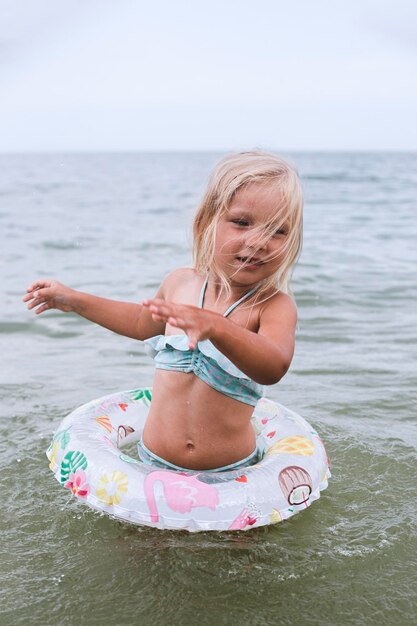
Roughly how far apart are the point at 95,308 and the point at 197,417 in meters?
0.61

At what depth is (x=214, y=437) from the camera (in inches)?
118

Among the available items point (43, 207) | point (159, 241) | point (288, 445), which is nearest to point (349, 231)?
point (159, 241)

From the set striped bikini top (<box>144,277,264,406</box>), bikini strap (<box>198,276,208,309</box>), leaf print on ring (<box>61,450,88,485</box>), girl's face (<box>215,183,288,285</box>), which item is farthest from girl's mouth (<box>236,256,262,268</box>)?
leaf print on ring (<box>61,450,88,485</box>)

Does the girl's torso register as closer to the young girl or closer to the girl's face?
the young girl

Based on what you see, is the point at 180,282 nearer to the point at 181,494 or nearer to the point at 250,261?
the point at 250,261

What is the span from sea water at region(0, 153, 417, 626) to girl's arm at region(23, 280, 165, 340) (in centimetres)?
44

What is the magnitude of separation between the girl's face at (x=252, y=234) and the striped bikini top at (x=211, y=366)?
133 mm

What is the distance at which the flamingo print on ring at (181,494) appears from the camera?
2.75 m

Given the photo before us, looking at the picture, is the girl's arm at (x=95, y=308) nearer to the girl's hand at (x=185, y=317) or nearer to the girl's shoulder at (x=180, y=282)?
the girl's shoulder at (x=180, y=282)

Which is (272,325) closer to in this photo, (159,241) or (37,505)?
(37,505)

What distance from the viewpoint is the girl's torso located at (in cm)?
295

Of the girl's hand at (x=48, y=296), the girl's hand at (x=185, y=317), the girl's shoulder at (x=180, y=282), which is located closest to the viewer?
the girl's hand at (x=185, y=317)

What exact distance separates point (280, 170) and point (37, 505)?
1.76m

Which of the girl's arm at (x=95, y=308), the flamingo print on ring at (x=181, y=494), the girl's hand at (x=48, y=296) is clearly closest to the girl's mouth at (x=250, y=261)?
the girl's arm at (x=95, y=308)
